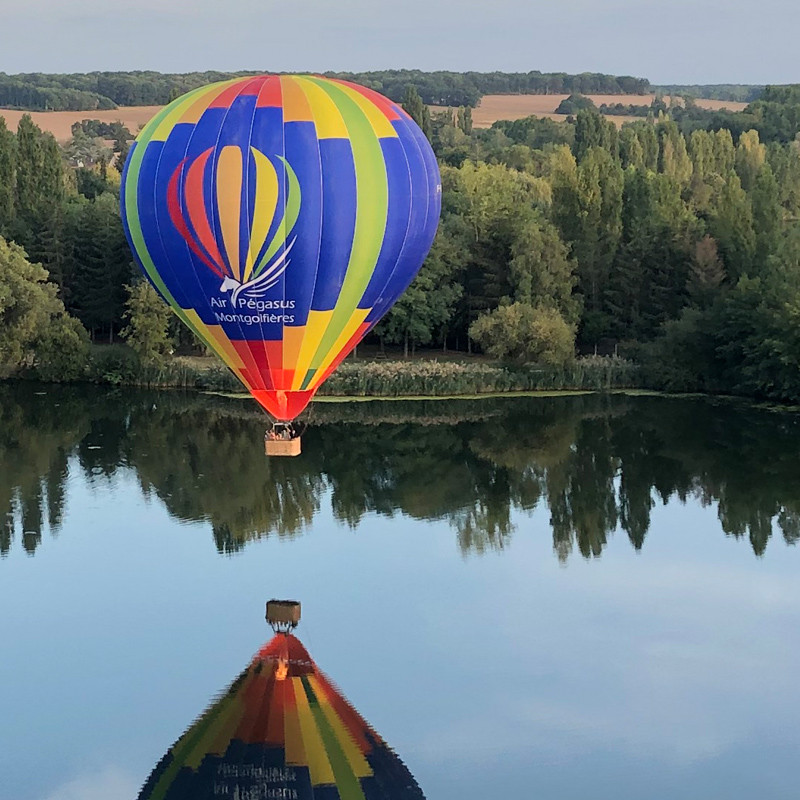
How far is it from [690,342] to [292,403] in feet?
42.1

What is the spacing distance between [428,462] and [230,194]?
802 cm

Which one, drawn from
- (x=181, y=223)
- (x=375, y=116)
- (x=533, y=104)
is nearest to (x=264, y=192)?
(x=181, y=223)

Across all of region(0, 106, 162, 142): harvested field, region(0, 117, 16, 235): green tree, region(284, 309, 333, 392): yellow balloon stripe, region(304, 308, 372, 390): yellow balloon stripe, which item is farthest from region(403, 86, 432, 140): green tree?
region(284, 309, 333, 392): yellow balloon stripe

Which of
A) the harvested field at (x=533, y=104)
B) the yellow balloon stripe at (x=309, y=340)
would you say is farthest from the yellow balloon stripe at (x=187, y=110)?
the harvested field at (x=533, y=104)

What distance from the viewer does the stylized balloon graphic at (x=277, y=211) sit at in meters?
13.0

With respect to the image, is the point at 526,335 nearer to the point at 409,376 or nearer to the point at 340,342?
the point at 409,376

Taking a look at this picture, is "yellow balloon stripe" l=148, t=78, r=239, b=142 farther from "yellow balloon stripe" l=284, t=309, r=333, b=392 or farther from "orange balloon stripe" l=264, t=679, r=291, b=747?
"orange balloon stripe" l=264, t=679, r=291, b=747

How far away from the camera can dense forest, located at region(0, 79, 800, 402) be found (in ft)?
83.0

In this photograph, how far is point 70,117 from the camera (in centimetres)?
6084

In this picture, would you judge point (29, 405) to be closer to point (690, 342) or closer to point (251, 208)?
point (690, 342)

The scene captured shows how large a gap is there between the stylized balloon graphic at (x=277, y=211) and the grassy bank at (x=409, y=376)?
11358 millimetres

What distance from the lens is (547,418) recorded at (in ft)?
76.9

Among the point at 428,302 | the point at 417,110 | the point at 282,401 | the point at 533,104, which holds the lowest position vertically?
the point at 428,302

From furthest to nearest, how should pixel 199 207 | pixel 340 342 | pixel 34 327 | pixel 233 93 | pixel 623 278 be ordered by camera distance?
pixel 623 278 < pixel 34 327 < pixel 340 342 < pixel 233 93 < pixel 199 207
